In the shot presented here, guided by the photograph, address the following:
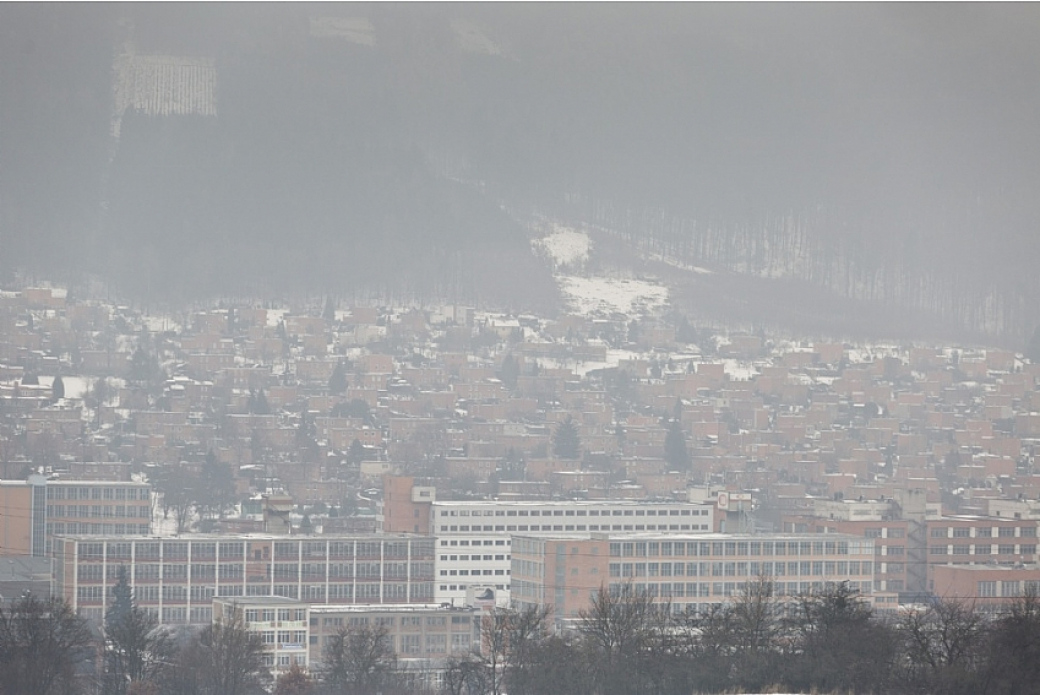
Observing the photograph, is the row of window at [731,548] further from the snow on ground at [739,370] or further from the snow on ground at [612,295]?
the snow on ground at [612,295]

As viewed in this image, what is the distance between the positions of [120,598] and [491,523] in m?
7.65

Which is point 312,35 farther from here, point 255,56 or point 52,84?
point 52,84

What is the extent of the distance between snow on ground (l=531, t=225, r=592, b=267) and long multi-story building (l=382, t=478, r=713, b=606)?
57.8 metres

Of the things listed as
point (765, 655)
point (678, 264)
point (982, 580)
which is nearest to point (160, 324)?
point (678, 264)

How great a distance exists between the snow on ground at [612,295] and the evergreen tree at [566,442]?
26663 mm

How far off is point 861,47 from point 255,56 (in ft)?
114

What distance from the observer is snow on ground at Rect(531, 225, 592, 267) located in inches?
3733

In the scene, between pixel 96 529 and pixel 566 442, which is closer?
pixel 96 529

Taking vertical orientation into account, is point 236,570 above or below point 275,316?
below

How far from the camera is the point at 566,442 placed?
59750 mm

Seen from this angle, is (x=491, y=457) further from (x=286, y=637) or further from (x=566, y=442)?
(x=286, y=637)

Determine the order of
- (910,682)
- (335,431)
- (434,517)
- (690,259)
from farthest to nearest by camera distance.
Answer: (690,259), (335,431), (434,517), (910,682)

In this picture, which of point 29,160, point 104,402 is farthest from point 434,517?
point 29,160

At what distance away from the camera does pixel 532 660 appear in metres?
17.5
